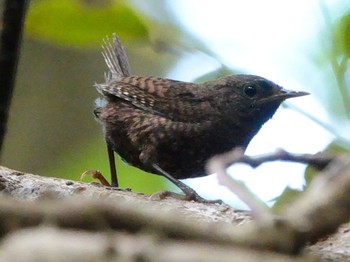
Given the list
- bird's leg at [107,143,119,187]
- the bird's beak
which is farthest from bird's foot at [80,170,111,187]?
the bird's beak

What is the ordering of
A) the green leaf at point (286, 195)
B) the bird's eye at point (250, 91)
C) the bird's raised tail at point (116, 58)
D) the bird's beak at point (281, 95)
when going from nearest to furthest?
the green leaf at point (286, 195)
the bird's beak at point (281, 95)
the bird's eye at point (250, 91)
the bird's raised tail at point (116, 58)

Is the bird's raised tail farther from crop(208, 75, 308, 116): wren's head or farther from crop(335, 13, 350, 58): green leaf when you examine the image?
crop(335, 13, 350, 58): green leaf

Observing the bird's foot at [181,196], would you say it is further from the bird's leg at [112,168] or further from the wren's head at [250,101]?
the wren's head at [250,101]

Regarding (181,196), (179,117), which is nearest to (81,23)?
(181,196)

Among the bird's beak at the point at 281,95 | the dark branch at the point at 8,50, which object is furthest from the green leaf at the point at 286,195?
the bird's beak at the point at 281,95

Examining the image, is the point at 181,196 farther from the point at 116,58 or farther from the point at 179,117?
the point at 116,58

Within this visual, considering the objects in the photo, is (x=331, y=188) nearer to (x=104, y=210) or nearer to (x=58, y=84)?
(x=104, y=210)
